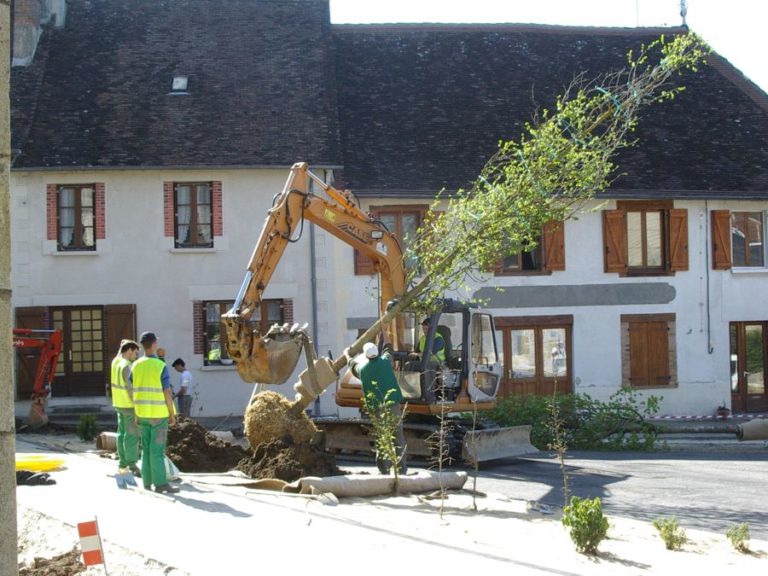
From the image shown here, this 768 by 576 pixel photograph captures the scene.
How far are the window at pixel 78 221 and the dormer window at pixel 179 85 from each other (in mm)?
3322

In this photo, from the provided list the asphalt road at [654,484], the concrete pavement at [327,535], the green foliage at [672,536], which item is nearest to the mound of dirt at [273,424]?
the concrete pavement at [327,535]

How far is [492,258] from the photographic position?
1521cm

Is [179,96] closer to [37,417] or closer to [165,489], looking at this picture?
[37,417]

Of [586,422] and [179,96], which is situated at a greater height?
[179,96]

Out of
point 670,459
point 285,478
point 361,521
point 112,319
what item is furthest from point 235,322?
point 112,319

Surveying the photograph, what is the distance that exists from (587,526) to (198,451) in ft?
23.2

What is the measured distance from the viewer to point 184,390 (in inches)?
911

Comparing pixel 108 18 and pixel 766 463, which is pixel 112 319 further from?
pixel 766 463

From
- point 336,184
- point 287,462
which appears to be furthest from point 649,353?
point 287,462

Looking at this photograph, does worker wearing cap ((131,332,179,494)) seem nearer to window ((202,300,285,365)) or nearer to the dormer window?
window ((202,300,285,365))

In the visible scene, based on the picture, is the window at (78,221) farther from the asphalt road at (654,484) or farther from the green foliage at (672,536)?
the green foliage at (672,536)

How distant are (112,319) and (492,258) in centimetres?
1237

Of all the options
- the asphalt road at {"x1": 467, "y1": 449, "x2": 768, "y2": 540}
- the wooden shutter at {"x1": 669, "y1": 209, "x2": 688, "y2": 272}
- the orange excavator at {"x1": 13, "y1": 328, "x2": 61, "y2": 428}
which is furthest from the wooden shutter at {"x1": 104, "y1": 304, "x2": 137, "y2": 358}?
the wooden shutter at {"x1": 669, "y1": 209, "x2": 688, "y2": 272}

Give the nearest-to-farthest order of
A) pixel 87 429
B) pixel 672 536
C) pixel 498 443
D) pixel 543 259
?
pixel 672 536 → pixel 498 443 → pixel 87 429 → pixel 543 259
